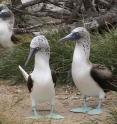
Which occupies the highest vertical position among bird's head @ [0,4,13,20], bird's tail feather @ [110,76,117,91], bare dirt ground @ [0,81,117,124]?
bird's head @ [0,4,13,20]

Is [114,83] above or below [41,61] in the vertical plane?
below

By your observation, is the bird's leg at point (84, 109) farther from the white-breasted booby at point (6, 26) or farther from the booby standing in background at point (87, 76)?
the white-breasted booby at point (6, 26)

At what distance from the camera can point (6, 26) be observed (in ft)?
36.1

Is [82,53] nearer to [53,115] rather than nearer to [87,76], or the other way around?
[87,76]

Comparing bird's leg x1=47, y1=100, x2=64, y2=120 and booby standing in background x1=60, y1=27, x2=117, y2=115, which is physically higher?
booby standing in background x1=60, y1=27, x2=117, y2=115

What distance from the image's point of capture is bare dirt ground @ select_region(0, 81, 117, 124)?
7.15m

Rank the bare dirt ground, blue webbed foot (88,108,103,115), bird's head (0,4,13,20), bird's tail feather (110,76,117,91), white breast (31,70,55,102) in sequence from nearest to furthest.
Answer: the bare dirt ground < white breast (31,70,55,102) < blue webbed foot (88,108,103,115) < bird's tail feather (110,76,117,91) < bird's head (0,4,13,20)

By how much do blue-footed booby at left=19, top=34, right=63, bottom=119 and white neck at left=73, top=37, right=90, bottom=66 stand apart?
0.42 m

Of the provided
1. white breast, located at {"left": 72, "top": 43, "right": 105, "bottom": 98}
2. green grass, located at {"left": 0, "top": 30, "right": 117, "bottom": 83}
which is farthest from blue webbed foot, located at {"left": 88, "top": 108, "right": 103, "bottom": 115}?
green grass, located at {"left": 0, "top": 30, "right": 117, "bottom": 83}

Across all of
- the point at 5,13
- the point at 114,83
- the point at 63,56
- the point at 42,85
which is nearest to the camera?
Result: the point at 42,85

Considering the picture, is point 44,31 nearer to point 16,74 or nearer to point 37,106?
point 16,74

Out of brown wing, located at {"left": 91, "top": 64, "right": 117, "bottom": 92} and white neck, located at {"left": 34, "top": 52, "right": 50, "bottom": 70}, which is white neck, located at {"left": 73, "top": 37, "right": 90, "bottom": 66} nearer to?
brown wing, located at {"left": 91, "top": 64, "right": 117, "bottom": 92}

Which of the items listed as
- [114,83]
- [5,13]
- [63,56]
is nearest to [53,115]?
[114,83]

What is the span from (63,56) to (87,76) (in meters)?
1.67
